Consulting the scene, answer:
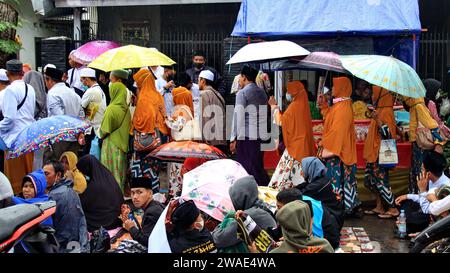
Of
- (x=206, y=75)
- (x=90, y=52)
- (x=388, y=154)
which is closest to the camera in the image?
(x=388, y=154)

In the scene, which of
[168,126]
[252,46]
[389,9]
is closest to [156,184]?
[168,126]

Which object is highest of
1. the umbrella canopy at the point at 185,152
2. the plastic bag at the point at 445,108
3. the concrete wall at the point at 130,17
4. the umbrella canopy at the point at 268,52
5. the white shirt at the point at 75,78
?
the concrete wall at the point at 130,17

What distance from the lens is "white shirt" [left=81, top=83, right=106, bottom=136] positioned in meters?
9.96

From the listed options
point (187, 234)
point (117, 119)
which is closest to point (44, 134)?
point (117, 119)

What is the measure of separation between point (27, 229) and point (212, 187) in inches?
80.6

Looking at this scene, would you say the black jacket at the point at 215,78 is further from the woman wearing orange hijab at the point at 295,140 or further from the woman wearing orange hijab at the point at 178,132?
the woman wearing orange hijab at the point at 295,140

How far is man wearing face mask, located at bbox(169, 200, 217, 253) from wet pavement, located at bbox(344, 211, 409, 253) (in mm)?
3085

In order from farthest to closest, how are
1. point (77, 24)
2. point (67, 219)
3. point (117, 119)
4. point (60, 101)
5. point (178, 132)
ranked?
point (77, 24)
point (178, 132)
point (117, 119)
point (60, 101)
point (67, 219)

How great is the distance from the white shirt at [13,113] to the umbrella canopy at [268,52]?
2.66 metres

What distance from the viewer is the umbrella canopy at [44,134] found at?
7.63 meters

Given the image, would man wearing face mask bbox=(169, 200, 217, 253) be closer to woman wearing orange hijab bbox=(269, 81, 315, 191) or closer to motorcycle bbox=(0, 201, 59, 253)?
motorcycle bbox=(0, 201, 59, 253)

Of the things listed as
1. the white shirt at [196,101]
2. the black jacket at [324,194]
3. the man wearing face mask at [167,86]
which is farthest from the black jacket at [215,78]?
the black jacket at [324,194]

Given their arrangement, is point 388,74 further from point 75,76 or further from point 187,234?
point 75,76

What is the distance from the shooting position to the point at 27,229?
498 cm
